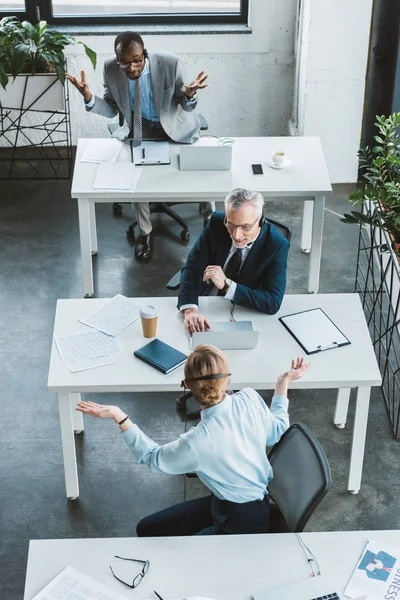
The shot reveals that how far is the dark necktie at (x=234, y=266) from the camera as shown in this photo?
426 cm

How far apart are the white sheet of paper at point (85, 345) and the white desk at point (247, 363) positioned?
48 mm

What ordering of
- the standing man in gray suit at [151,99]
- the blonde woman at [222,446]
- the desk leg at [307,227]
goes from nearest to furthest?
1. the blonde woman at [222,446]
2. the standing man in gray suit at [151,99]
3. the desk leg at [307,227]

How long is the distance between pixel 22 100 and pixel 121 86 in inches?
54.3

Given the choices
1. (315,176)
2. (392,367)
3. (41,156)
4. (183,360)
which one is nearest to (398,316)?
(392,367)

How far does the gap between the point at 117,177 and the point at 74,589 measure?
9.87ft

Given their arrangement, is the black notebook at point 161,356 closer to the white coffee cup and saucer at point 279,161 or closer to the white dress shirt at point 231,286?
the white dress shirt at point 231,286

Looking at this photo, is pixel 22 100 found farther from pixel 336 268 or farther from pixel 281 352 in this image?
pixel 281 352

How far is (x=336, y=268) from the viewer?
5875 mm

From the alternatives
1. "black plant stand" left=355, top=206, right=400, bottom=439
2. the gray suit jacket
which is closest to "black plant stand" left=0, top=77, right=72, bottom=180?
the gray suit jacket

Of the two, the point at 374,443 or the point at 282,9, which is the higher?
the point at 282,9

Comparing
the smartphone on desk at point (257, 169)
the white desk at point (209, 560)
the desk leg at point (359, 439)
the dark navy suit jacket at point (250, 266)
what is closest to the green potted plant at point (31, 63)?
the smartphone on desk at point (257, 169)

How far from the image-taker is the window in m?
7.05

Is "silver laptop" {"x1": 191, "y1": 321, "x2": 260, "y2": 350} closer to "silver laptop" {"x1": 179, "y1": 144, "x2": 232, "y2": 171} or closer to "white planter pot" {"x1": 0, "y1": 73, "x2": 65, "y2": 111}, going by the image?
"silver laptop" {"x1": 179, "y1": 144, "x2": 232, "y2": 171}

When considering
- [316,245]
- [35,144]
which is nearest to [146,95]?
[316,245]
